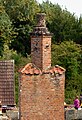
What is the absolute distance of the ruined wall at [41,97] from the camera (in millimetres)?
10656

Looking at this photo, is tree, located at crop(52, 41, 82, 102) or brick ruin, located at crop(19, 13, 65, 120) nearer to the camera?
brick ruin, located at crop(19, 13, 65, 120)

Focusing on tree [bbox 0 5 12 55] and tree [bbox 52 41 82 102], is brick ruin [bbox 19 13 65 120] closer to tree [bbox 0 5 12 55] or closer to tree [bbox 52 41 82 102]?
tree [bbox 52 41 82 102]

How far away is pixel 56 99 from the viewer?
10820 mm

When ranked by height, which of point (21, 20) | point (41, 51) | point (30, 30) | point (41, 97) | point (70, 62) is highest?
point (41, 51)

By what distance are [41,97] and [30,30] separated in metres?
31.2

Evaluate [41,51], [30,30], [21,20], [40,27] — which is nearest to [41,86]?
[41,51]

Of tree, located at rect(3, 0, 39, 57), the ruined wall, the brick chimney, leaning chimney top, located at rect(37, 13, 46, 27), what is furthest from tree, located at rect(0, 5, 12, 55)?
the ruined wall

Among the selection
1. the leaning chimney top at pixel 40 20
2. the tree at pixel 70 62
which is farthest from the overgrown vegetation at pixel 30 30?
the leaning chimney top at pixel 40 20

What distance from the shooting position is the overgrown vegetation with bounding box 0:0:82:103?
1368 inches

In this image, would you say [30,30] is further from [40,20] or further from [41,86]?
[41,86]

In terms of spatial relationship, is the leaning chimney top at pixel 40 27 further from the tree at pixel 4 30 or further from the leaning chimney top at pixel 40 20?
the tree at pixel 4 30

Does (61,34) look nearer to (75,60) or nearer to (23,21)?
(23,21)

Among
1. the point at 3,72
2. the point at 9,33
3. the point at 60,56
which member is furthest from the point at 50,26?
the point at 3,72

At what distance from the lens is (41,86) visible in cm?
1068
